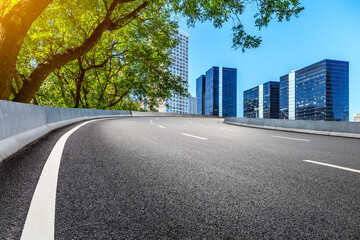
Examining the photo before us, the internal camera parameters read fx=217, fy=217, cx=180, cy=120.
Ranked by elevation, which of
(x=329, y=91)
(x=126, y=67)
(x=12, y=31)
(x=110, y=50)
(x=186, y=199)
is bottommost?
(x=186, y=199)

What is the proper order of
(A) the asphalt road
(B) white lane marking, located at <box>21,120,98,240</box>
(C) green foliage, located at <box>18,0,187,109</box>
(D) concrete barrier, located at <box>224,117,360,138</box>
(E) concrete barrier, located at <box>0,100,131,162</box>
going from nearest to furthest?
1. (B) white lane marking, located at <box>21,120,98,240</box>
2. (A) the asphalt road
3. (E) concrete barrier, located at <box>0,100,131,162</box>
4. (D) concrete barrier, located at <box>224,117,360,138</box>
5. (C) green foliage, located at <box>18,0,187,109</box>

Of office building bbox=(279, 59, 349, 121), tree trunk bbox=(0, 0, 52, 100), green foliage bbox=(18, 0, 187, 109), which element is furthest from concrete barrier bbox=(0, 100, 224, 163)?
office building bbox=(279, 59, 349, 121)

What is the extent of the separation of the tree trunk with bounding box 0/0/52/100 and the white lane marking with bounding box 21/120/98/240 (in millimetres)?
7407

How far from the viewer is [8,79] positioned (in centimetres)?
858

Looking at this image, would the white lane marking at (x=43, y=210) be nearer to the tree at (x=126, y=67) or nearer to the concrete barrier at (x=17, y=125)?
Result: the concrete barrier at (x=17, y=125)

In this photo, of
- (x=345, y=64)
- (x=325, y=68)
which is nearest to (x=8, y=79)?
(x=325, y=68)

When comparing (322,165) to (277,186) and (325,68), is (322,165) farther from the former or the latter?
(325,68)

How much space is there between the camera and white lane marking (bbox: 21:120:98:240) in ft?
5.35

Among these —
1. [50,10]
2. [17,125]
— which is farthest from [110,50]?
[17,125]

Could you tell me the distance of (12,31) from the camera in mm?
8172

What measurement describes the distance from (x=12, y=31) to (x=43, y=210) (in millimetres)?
9010

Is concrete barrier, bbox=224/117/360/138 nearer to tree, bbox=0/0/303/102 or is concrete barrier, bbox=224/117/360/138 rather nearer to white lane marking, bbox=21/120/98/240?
tree, bbox=0/0/303/102

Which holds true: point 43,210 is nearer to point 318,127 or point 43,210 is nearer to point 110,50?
point 318,127

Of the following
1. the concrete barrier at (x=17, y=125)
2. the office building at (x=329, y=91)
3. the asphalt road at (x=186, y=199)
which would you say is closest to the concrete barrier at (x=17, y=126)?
the concrete barrier at (x=17, y=125)
